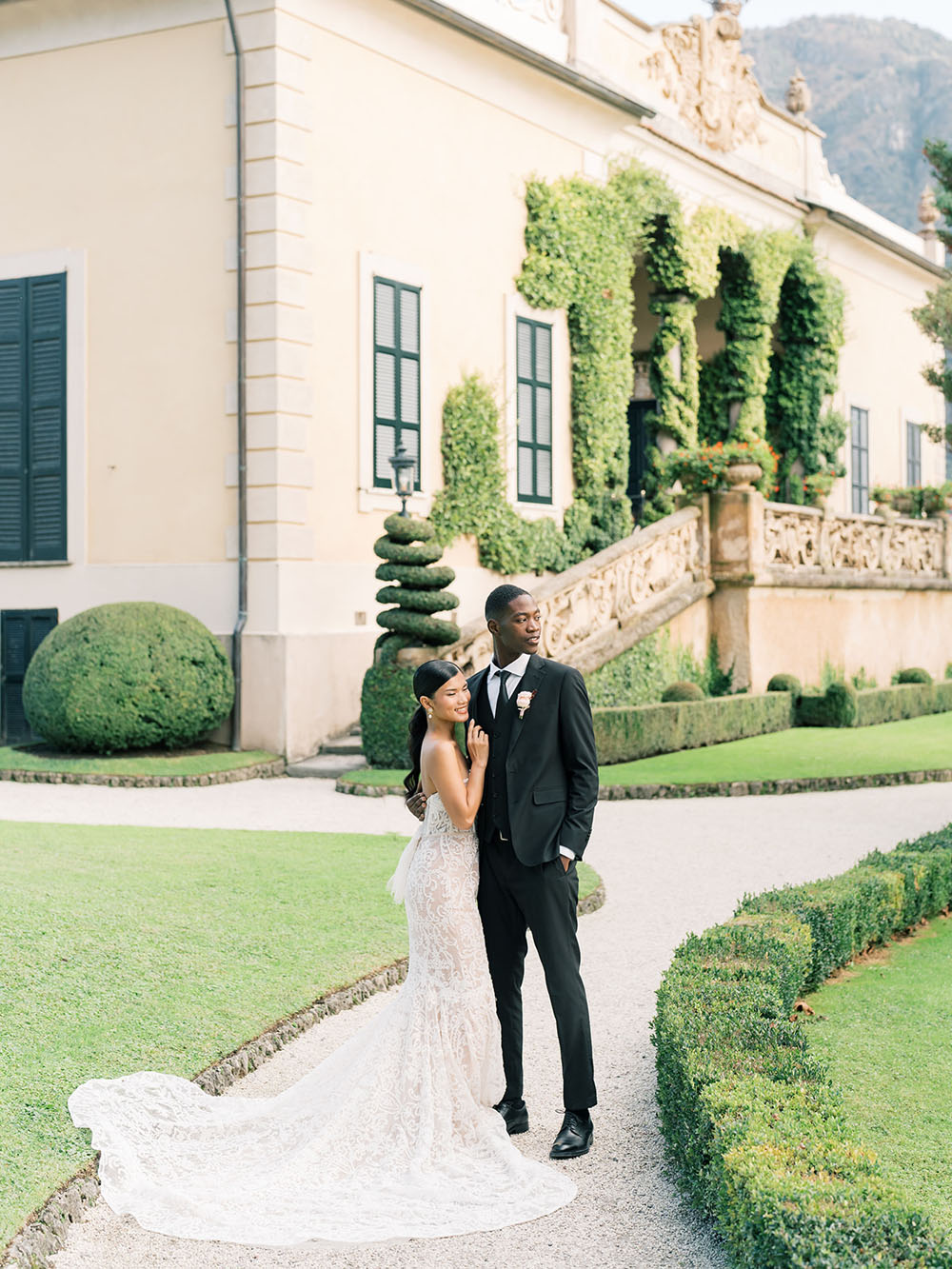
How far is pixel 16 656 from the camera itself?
16078 mm

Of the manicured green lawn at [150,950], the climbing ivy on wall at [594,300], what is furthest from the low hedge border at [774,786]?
the climbing ivy on wall at [594,300]

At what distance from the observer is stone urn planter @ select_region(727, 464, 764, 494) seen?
18125 mm

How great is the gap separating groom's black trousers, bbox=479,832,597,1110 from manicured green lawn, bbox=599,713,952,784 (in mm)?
7918

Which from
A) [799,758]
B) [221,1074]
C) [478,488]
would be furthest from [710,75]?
[221,1074]

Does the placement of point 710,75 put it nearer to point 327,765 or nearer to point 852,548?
point 852,548

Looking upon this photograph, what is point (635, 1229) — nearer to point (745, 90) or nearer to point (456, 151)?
point (456, 151)

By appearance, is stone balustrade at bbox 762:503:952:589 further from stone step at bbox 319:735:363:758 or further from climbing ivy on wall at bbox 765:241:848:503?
stone step at bbox 319:735:363:758

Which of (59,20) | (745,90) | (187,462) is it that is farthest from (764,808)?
(745,90)

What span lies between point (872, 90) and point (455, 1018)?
104251 mm

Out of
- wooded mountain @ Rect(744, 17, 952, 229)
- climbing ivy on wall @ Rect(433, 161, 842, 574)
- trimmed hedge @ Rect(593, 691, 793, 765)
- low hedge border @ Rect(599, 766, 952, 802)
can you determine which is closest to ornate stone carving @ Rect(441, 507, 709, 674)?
trimmed hedge @ Rect(593, 691, 793, 765)

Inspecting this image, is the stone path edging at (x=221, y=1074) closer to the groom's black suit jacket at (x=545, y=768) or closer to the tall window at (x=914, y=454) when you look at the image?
the groom's black suit jacket at (x=545, y=768)

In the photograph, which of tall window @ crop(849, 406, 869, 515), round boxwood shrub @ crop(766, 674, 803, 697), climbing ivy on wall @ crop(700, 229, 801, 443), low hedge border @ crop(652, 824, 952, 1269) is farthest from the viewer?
tall window @ crop(849, 406, 869, 515)

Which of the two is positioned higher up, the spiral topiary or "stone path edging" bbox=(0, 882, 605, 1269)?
the spiral topiary

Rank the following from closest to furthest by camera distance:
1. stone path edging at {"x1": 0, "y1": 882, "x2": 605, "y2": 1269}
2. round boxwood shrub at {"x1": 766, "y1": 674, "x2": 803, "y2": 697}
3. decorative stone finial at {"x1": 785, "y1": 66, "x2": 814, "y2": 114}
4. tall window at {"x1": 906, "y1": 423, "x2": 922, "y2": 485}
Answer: stone path edging at {"x1": 0, "y1": 882, "x2": 605, "y2": 1269}
round boxwood shrub at {"x1": 766, "y1": 674, "x2": 803, "y2": 697}
decorative stone finial at {"x1": 785, "y1": 66, "x2": 814, "y2": 114}
tall window at {"x1": 906, "y1": 423, "x2": 922, "y2": 485}
